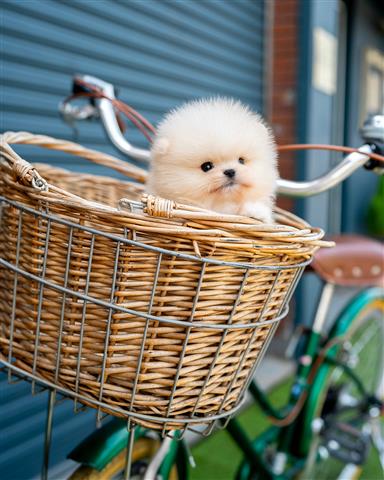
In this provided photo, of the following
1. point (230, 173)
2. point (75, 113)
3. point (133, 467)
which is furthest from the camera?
point (75, 113)

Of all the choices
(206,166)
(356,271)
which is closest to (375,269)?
(356,271)

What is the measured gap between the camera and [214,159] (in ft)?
3.83

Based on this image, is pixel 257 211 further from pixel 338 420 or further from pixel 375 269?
pixel 338 420

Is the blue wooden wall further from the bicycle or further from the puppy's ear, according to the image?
the puppy's ear

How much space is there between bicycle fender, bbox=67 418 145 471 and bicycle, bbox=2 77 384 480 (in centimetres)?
3

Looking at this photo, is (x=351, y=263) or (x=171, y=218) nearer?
(x=171, y=218)

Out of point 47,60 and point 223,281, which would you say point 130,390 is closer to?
point 223,281

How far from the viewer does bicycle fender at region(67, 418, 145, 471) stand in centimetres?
131

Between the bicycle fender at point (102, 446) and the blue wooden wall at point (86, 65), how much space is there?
1164mm

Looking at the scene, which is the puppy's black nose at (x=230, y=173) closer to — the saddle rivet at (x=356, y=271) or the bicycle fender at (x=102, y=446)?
the bicycle fender at (x=102, y=446)

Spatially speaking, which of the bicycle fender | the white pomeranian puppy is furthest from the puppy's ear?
the bicycle fender

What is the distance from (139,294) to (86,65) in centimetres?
222

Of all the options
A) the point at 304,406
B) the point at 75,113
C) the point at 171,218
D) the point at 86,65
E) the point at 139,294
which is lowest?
the point at 304,406

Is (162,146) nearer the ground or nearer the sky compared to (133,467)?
nearer the sky
